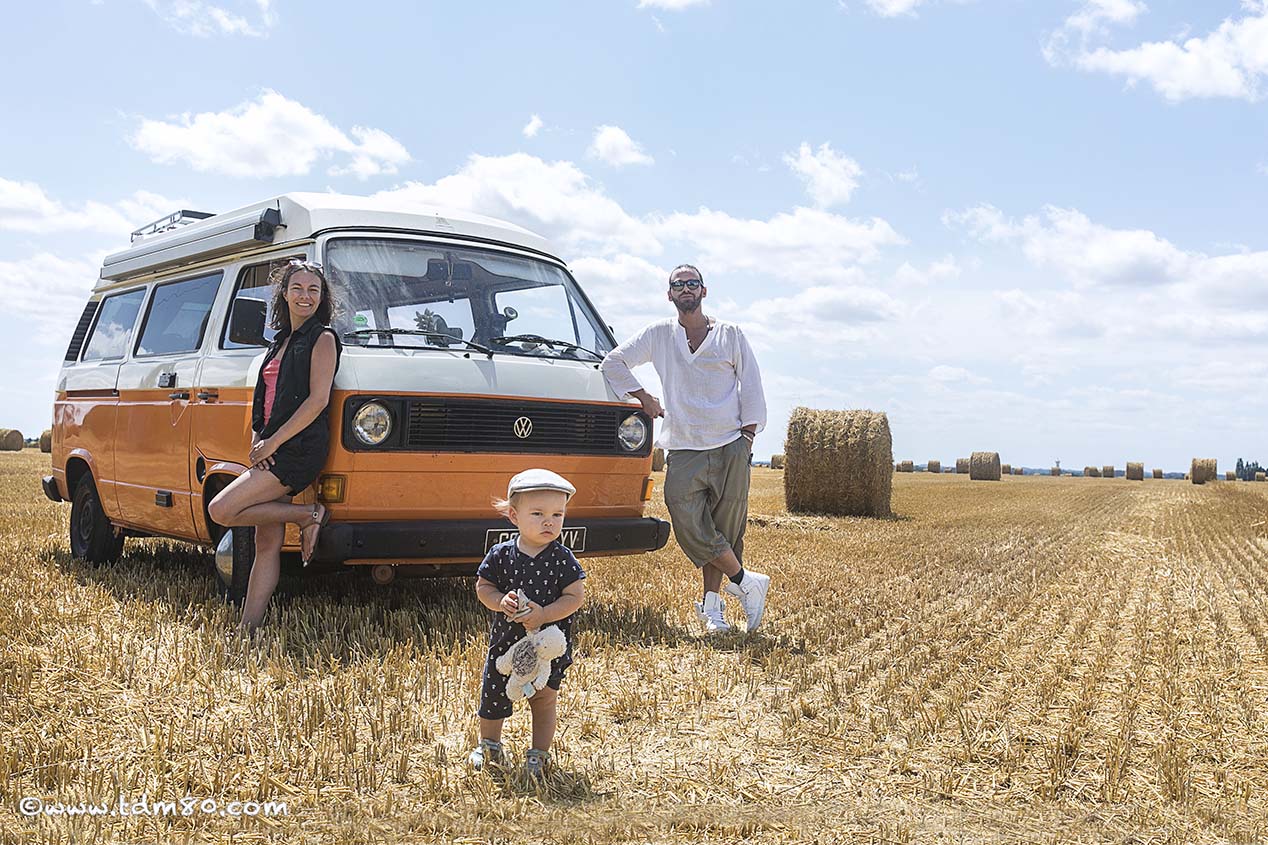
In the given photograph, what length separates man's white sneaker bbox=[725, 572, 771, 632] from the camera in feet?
21.0

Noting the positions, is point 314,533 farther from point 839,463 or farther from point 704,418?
point 839,463

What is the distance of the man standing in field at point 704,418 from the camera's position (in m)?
6.39

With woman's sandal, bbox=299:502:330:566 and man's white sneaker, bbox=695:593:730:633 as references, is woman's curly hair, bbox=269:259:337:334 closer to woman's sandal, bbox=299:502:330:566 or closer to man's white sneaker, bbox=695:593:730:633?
woman's sandal, bbox=299:502:330:566

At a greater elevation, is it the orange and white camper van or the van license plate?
the orange and white camper van

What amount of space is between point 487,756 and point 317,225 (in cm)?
350

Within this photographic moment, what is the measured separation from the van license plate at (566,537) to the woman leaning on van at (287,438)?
82 centimetres

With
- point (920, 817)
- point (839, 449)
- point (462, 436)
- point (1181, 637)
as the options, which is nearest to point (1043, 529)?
point (839, 449)

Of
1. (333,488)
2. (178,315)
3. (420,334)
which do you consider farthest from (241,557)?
(178,315)

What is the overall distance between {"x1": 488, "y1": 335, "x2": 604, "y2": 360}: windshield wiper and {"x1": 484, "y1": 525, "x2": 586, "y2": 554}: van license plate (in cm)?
111

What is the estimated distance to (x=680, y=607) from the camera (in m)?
7.08

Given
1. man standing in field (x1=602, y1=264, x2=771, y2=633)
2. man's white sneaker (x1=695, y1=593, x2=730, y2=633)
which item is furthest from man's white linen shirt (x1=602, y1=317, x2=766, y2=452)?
man's white sneaker (x1=695, y1=593, x2=730, y2=633)

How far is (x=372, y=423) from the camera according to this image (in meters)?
5.64

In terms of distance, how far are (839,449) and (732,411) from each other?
1196cm
